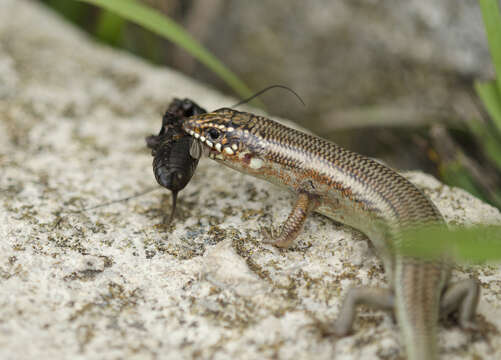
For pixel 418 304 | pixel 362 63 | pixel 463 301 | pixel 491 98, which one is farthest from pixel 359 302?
pixel 362 63

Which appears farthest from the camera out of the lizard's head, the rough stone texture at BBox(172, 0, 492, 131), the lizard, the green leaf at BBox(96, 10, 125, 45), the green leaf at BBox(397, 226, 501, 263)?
the green leaf at BBox(96, 10, 125, 45)

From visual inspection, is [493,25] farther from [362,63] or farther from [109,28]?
[109,28]

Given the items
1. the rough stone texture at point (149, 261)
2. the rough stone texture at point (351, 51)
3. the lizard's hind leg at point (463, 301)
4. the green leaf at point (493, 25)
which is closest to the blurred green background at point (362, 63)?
the rough stone texture at point (351, 51)

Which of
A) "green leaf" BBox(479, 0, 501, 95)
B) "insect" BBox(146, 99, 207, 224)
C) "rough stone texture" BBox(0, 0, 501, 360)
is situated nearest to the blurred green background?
"green leaf" BBox(479, 0, 501, 95)

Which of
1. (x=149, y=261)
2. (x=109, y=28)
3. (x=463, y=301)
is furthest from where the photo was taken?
(x=109, y=28)

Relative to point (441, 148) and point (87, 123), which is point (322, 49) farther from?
point (87, 123)

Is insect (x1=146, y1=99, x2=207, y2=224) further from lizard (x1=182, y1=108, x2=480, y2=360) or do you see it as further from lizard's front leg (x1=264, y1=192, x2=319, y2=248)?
lizard's front leg (x1=264, y1=192, x2=319, y2=248)
